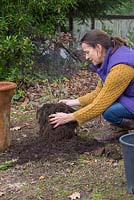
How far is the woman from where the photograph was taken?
13.6ft

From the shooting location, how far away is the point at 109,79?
4102 mm

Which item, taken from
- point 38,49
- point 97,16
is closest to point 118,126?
point 38,49

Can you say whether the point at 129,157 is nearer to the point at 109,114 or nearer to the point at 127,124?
the point at 109,114

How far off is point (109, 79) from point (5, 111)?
1.19 m

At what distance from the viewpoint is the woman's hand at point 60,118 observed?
4332 mm

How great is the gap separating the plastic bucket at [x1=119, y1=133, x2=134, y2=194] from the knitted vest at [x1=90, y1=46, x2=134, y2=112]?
0.76 m

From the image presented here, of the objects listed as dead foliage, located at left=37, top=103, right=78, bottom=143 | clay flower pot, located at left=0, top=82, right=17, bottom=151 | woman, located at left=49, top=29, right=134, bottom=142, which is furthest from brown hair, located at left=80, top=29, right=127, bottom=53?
clay flower pot, located at left=0, top=82, right=17, bottom=151

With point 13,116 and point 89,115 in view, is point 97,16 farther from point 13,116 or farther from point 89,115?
point 89,115

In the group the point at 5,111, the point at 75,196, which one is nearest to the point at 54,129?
the point at 5,111

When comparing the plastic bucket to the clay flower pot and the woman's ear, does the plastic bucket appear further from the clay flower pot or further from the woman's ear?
the clay flower pot

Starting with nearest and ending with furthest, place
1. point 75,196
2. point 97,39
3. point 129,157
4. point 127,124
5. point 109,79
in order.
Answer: point 129,157 < point 75,196 < point 109,79 < point 97,39 < point 127,124

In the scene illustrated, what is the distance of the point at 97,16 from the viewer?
32.4ft

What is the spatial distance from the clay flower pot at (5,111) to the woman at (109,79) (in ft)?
1.61

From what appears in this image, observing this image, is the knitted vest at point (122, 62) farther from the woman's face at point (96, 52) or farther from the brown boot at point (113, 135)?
the brown boot at point (113, 135)
